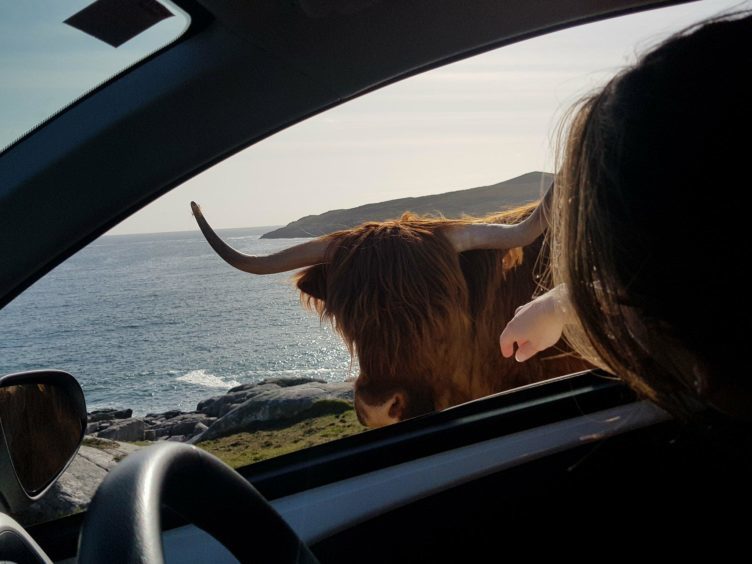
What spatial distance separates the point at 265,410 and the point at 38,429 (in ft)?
2.39

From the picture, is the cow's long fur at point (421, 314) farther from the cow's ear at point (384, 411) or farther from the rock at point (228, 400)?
the rock at point (228, 400)

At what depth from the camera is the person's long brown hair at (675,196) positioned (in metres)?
A: 0.77

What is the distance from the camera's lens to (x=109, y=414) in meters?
1.86

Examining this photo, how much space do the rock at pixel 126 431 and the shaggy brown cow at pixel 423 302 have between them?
2.85 ft

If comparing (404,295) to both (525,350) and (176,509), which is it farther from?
(176,509)

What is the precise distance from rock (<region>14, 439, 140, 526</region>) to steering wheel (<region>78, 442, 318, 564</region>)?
0.62 metres

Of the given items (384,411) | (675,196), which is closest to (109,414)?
(384,411)

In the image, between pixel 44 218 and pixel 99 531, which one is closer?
pixel 99 531

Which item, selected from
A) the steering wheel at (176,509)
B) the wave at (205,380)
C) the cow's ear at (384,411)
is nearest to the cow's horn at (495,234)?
the cow's ear at (384,411)

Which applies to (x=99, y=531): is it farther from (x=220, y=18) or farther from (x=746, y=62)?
(x=220, y=18)

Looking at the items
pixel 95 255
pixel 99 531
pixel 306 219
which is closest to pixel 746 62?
pixel 99 531

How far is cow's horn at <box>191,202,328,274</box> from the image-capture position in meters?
2.46

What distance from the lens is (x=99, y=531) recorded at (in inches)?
28.1

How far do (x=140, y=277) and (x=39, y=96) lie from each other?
70 centimetres
